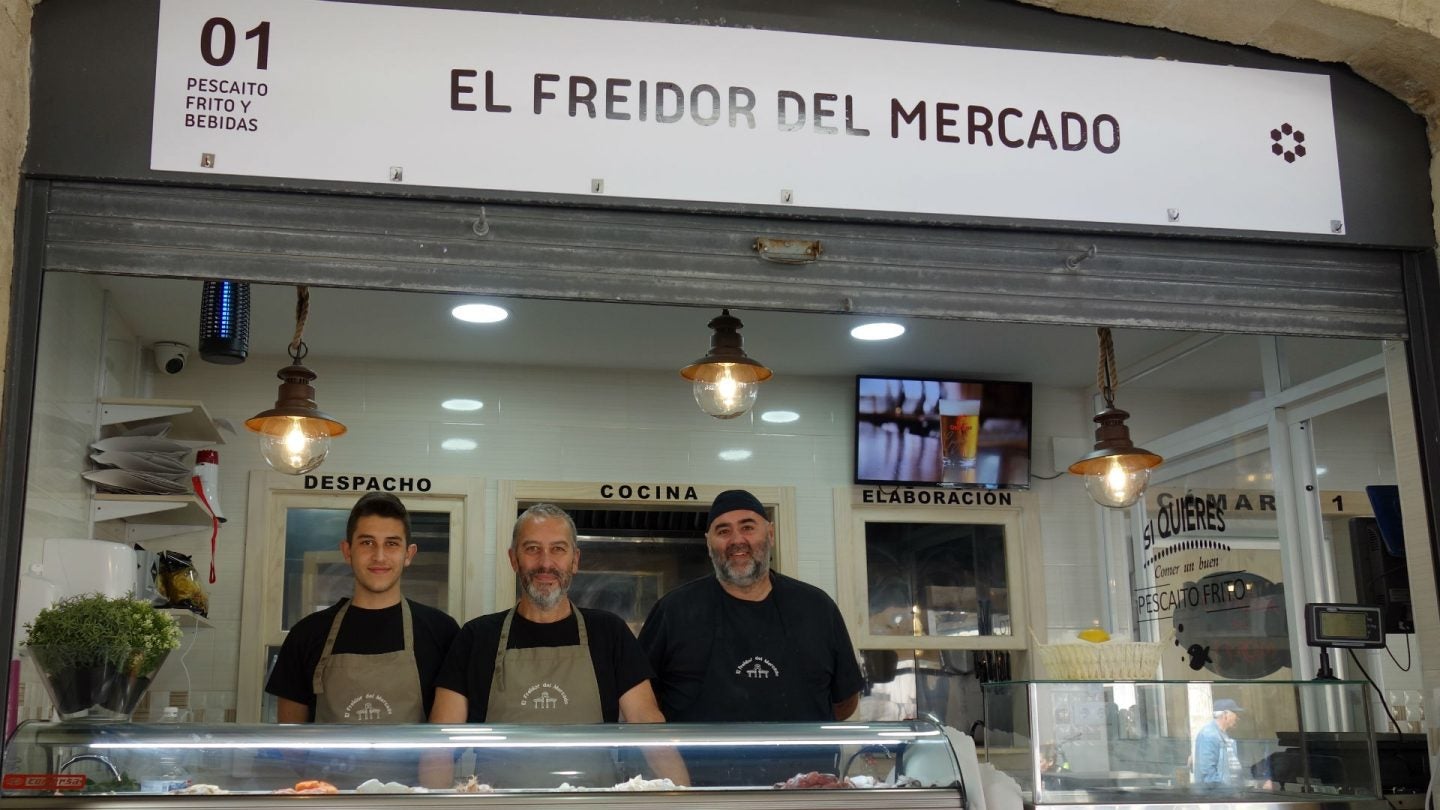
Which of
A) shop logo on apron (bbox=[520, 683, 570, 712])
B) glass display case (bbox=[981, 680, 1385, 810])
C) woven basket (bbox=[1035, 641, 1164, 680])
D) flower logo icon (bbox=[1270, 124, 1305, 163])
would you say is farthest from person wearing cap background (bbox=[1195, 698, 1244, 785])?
shop logo on apron (bbox=[520, 683, 570, 712])

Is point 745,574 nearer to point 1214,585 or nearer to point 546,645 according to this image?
point 546,645

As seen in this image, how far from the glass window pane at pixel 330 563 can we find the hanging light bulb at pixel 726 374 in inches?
99.5

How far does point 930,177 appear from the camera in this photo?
8.89ft

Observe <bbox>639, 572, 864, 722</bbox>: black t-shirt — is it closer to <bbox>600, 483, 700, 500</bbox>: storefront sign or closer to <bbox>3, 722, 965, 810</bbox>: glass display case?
<bbox>3, 722, 965, 810</bbox>: glass display case

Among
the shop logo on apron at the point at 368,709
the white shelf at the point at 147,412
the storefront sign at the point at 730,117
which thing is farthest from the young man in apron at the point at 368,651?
the white shelf at the point at 147,412

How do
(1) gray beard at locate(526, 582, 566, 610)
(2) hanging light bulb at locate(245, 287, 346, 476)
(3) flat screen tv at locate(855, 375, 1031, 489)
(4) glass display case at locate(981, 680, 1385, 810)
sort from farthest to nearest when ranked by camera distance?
(3) flat screen tv at locate(855, 375, 1031, 489) < (2) hanging light bulb at locate(245, 287, 346, 476) < (1) gray beard at locate(526, 582, 566, 610) < (4) glass display case at locate(981, 680, 1385, 810)

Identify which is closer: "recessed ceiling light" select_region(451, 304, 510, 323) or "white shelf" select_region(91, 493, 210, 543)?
"white shelf" select_region(91, 493, 210, 543)

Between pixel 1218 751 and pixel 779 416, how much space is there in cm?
425

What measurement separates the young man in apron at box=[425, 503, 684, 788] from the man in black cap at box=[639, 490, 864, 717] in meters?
0.31

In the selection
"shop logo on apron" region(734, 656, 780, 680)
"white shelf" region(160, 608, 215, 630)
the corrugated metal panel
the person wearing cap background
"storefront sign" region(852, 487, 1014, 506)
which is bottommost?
the person wearing cap background

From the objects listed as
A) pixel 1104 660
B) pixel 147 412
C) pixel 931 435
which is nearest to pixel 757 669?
pixel 1104 660

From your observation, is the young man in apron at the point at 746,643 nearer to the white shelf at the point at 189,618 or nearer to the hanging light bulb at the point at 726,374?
the hanging light bulb at the point at 726,374

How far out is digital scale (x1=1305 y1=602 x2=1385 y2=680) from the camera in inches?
129

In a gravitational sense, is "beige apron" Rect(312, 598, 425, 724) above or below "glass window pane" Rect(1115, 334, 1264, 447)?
below
